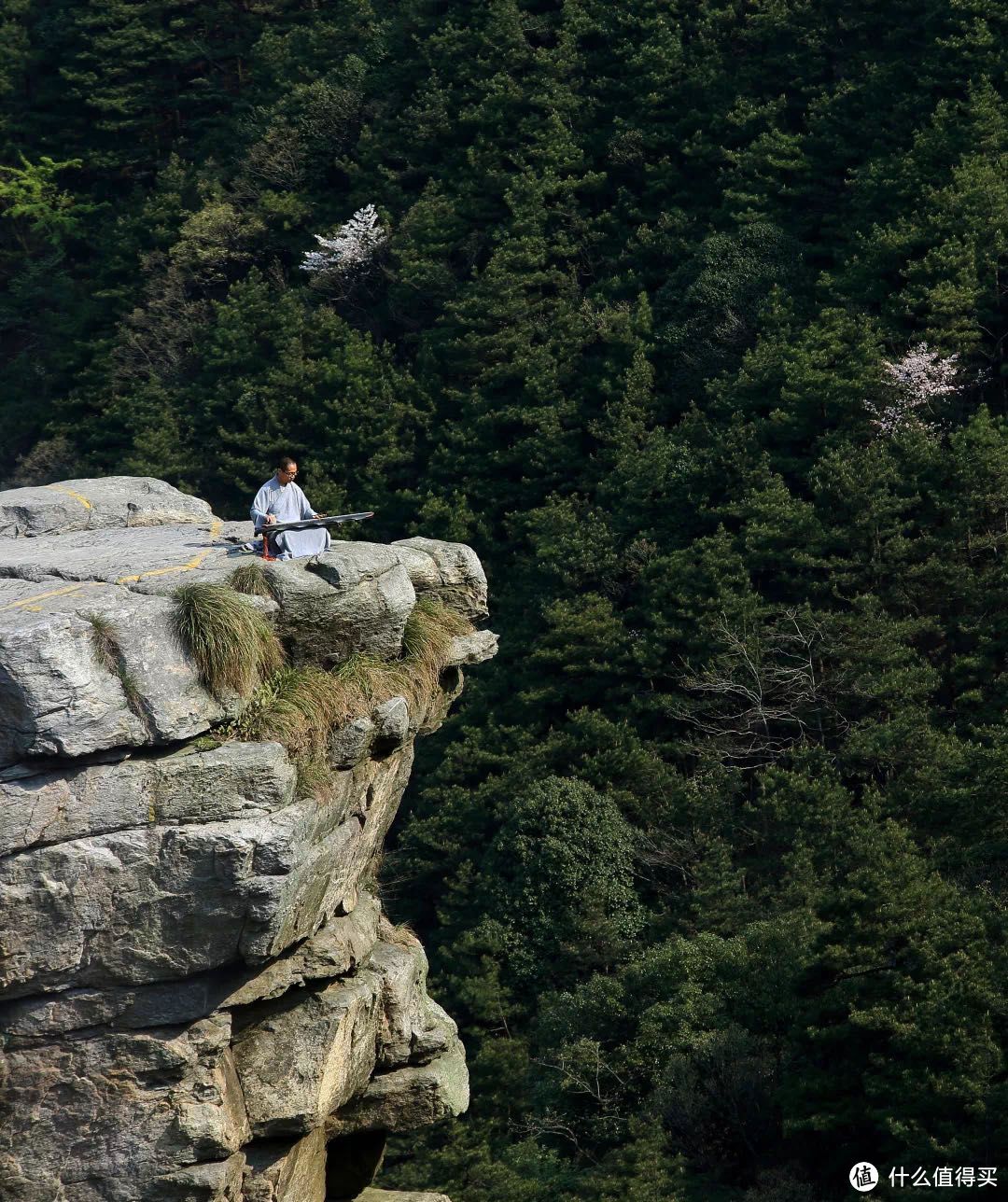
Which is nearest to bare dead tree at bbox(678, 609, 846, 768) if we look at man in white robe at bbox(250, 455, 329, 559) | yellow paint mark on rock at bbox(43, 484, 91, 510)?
yellow paint mark on rock at bbox(43, 484, 91, 510)

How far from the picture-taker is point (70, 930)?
49.1 ft

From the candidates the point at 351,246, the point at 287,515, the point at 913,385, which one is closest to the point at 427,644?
the point at 287,515

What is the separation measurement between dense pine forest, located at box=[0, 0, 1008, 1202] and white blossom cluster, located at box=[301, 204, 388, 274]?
14 centimetres

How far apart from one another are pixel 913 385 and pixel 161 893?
98.4 feet

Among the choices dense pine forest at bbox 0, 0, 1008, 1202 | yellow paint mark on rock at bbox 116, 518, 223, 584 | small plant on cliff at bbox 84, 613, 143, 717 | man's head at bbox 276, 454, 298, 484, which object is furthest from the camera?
dense pine forest at bbox 0, 0, 1008, 1202

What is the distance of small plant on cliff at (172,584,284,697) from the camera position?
1546 centimetres

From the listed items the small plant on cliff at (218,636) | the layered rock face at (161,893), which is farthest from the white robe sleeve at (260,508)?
the small plant on cliff at (218,636)

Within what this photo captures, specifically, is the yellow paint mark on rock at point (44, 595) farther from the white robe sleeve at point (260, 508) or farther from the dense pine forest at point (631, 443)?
the dense pine forest at point (631, 443)

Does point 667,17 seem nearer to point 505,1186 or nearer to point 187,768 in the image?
point 505,1186

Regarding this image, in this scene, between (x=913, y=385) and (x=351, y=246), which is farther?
(x=351, y=246)

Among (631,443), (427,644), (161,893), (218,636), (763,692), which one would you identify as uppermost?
(631,443)

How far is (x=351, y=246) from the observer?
56.7 meters

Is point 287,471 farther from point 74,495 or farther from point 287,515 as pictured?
point 74,495

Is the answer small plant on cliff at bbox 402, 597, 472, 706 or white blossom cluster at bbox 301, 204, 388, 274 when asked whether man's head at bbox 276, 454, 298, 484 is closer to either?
small plant on cliff at bbox 402, 597, 472, 706
